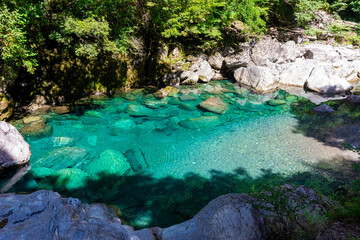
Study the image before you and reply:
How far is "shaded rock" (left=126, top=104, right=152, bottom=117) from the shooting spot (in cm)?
789

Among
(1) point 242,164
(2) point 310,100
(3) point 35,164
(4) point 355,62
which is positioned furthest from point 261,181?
(4) point 355,62

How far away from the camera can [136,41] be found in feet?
31.5

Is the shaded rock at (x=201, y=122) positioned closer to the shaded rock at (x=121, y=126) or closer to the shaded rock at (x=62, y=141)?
the shaded rock at (x=121, y=126)

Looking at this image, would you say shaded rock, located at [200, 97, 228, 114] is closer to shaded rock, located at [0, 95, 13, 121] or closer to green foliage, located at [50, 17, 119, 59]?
green foliage, located at [50, 17, 119, 59]

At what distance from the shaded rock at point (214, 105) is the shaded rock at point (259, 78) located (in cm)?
281

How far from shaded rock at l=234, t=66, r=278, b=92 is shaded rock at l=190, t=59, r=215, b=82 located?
1620mm

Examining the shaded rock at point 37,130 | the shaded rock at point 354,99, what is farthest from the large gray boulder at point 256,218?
the shaded rock at point 354,99

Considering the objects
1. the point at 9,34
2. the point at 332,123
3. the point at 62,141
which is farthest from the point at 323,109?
the point at 9,34

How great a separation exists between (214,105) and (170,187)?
4.60 m

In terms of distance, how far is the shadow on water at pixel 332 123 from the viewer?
6.24 m

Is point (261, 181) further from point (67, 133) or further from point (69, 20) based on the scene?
point (69, 20)

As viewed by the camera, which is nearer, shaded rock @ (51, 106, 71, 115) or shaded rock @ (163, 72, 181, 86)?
shaded rock @ (51, 106, 71, 115)

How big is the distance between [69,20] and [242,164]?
642 cm

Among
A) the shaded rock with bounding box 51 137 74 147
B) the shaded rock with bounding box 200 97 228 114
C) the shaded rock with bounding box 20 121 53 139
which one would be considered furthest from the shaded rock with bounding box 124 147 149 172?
the shaded rock with bounding box 200 97 228 114
